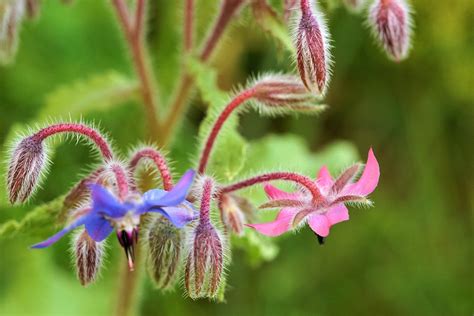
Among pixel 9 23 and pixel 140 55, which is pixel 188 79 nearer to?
pixel 140 55

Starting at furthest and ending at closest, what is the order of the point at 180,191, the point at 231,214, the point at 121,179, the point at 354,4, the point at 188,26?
1. the point at 188,26
2. the point at 354,4
3. the point at 231,214
4. the point at 121,179
5. the point at 180,191

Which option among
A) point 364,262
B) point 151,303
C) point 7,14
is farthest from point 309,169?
point 7,14

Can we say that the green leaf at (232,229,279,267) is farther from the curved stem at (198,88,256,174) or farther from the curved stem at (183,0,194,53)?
the curved stem at (183,0,194,53)

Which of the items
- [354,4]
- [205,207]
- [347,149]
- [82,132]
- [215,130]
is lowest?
[205,207]

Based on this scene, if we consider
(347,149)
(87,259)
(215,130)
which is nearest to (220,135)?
(215,130)

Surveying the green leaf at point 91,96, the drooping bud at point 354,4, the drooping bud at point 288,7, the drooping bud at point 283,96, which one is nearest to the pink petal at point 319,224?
the drooping bud at point 283,96
